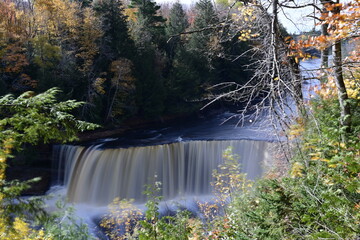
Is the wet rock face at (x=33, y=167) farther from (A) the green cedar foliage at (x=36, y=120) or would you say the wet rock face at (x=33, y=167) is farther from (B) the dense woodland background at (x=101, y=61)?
(A) the green cedar foliage at (x=36, y=120)

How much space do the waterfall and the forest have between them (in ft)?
2.09

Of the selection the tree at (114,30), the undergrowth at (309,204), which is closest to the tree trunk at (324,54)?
the undergrowth at (309,204)

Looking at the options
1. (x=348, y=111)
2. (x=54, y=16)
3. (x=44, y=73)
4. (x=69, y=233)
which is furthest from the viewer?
(x=54, y=16)

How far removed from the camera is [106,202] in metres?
13.5

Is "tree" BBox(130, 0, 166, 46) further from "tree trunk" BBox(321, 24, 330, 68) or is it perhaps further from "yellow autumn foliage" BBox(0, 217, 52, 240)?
A: "yellow autumn foliage" BBox(0, 217, 52, 240)

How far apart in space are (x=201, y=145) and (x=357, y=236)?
12059 mm

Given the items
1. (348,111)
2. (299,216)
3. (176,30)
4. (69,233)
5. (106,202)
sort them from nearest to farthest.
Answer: (299,216) < (348,111) < (69,233) < (106,202) < (176,30)

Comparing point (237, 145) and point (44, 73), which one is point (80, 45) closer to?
point (44, 73)

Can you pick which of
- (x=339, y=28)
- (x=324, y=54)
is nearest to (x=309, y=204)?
(x=339, y=28)

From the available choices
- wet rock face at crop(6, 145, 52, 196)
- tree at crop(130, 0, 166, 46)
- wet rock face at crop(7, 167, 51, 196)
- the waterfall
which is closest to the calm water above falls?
the waterfall

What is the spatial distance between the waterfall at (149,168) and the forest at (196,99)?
0.64 meters

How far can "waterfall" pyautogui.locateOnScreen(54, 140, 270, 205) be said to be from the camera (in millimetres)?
13742

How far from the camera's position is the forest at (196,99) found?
3.23m

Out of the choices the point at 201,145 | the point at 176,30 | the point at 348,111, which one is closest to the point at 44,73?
the point at 201,145
